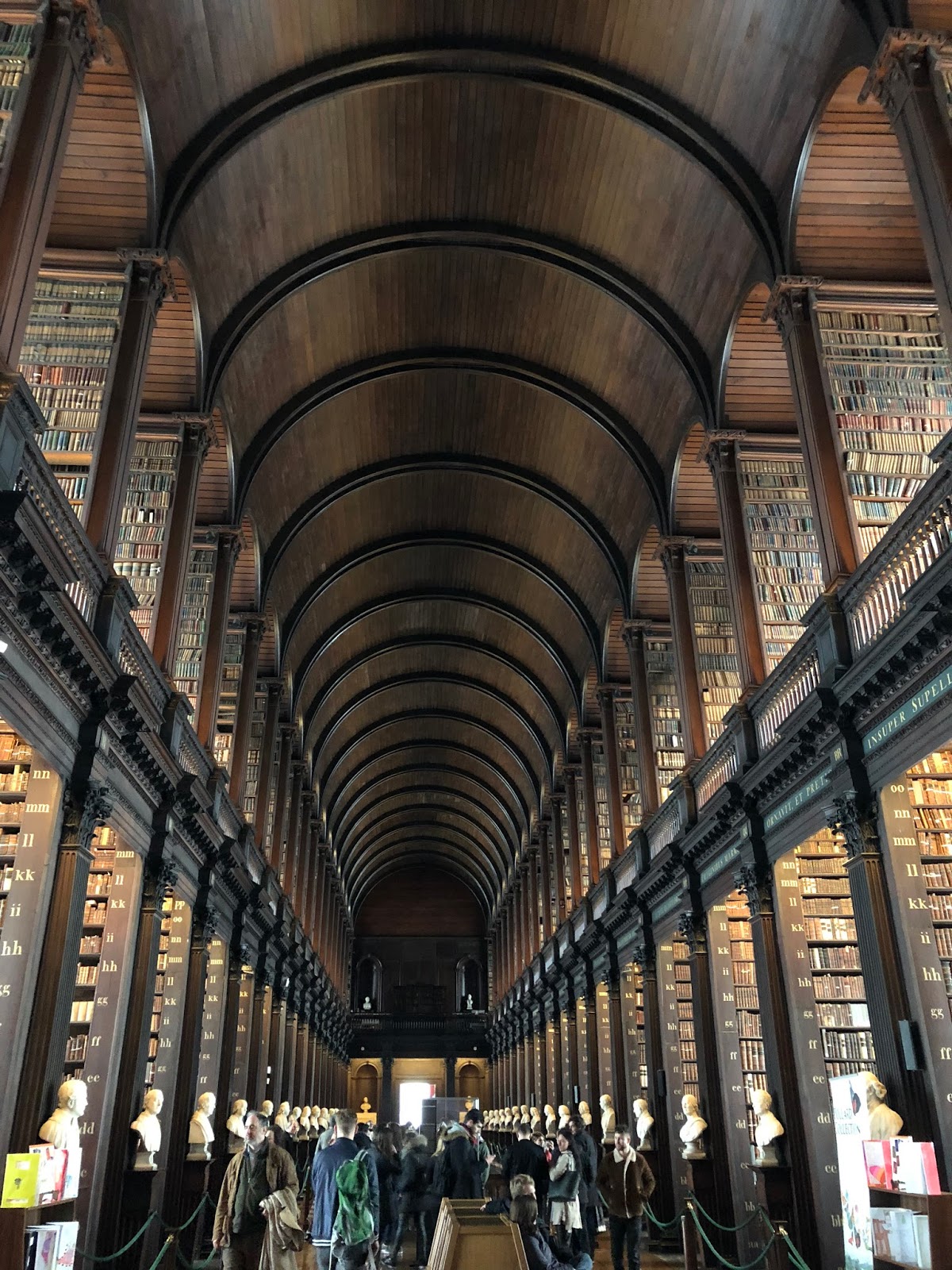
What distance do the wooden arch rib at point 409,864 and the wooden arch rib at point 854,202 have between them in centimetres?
3242

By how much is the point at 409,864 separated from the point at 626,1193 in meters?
34.7

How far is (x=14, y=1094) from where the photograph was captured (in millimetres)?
6383

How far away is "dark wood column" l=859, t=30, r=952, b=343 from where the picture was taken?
6.75m

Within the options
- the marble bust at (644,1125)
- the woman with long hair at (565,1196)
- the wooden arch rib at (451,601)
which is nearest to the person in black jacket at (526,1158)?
the woman with long hair at (565,1196)

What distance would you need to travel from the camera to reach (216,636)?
1267cm

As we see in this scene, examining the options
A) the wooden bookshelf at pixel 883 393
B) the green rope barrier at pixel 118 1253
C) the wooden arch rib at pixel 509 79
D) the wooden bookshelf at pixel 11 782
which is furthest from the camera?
the wooden arch rib at pixel 509 79

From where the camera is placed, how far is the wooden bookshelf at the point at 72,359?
864 cm

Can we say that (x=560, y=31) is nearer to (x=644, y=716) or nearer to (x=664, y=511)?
(x=664, y=511)

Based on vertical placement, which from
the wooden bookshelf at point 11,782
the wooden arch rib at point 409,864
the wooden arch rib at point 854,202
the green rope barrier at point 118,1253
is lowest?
the green rope barrier at point 118,1253

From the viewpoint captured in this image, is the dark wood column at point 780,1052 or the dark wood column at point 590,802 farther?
the dark wood column at point 590,802

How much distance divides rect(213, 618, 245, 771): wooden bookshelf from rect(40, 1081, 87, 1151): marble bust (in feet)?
27.9

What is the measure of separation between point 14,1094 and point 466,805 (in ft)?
96.6

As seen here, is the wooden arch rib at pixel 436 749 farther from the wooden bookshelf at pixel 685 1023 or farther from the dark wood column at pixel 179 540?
the dark wood column at pixel 179 540

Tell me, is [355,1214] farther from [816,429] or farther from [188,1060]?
[816,429]
